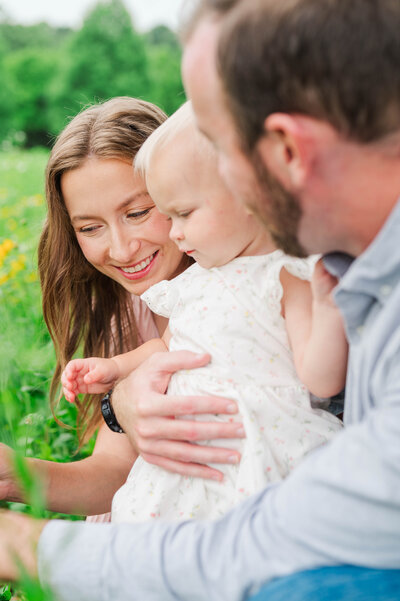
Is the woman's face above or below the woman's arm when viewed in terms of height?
above

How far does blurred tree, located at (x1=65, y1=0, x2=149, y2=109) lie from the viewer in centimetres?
5262

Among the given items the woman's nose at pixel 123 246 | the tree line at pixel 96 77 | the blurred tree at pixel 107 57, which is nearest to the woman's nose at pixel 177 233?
the woman's nose at pixel 123 246

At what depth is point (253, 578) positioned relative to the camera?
1.34 meters

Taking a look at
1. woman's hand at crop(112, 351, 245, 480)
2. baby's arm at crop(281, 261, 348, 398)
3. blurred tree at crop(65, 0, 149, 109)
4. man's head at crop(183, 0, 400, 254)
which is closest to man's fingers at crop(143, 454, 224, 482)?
woman's hand at crop(112, 351, 245, 480)

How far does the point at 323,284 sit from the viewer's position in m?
1.70

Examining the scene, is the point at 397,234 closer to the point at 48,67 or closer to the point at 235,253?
the point at 235,253

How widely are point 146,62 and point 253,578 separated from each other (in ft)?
184

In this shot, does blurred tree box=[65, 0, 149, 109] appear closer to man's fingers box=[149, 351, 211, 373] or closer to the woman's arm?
the woman's arm

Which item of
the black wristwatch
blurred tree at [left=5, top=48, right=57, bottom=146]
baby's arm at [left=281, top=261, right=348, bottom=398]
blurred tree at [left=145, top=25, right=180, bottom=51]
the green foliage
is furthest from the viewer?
the green foliage

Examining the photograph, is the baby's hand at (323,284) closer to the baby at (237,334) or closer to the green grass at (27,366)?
the baby at (237,334)

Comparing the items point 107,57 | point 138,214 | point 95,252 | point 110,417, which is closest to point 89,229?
point 95,252

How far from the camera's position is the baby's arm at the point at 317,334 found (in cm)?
169

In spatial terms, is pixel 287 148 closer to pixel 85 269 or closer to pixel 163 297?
pixel 163 297

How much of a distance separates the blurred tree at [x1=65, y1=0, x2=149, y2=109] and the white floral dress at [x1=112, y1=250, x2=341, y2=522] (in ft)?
170
